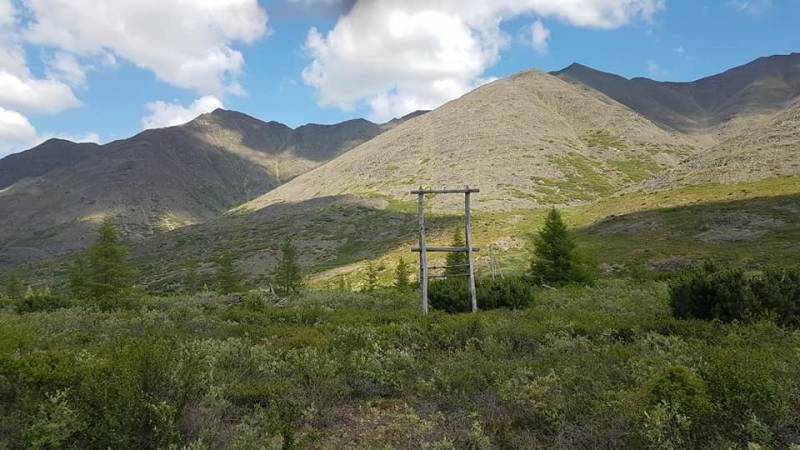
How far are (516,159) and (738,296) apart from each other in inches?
5671

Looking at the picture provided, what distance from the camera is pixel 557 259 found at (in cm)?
3706

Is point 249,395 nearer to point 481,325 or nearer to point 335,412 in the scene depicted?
point 335,412

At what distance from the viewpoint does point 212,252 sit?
130 meters

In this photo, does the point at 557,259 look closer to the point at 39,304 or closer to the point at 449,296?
the point at 449,296

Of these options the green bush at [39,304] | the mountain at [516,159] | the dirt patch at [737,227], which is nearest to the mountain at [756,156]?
the dirt patch at [737,227]

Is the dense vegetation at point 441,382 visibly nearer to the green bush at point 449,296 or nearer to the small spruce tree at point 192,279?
the green bush at point 449,296

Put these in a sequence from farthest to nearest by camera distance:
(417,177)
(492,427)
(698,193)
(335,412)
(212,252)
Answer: (417,177), (212,252), (698,193), (335,412), (492,427)

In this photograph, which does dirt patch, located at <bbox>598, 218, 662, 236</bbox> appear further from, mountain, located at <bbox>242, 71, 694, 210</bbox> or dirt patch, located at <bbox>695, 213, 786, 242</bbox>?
mountain, located at <bbox>242, 71, 694, 210</bbox>

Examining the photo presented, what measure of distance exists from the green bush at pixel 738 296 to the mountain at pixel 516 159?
107335mm

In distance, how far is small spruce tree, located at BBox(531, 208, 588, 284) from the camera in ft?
120

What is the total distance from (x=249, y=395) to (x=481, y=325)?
24.9 feet

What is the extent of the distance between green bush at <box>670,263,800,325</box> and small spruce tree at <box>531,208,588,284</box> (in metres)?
20.5

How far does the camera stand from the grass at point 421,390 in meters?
6.63

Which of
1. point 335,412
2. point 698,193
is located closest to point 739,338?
point 335,412
